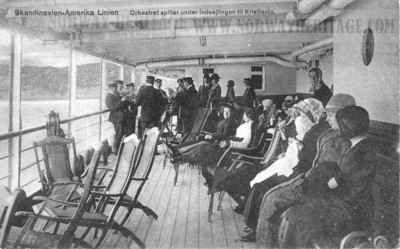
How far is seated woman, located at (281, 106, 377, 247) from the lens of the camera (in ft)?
5.71

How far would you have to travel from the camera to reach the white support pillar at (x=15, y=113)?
344cm

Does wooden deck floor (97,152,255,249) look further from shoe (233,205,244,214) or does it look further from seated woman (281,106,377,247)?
seated woman (281,106,377,247)

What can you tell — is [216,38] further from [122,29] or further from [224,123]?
[224,123]

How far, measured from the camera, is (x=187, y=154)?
4117 millimetres

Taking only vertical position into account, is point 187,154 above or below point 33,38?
below

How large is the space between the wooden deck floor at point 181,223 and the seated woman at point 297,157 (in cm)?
22

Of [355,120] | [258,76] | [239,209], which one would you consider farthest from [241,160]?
[258,76]

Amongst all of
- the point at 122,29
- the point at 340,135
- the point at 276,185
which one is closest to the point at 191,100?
the point at 122,29

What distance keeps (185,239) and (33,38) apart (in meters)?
2.45

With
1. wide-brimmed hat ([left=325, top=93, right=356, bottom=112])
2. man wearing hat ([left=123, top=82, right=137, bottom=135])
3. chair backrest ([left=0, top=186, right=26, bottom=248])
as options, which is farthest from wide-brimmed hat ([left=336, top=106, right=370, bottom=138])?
man wearing hat ([left=123, top=82, right=137, bottom=135])

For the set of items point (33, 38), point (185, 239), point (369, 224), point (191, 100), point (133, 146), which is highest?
point (33, 38)

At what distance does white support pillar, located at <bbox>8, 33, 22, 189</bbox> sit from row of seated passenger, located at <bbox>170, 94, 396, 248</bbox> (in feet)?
5.48

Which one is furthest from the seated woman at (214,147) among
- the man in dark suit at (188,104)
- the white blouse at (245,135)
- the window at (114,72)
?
the window at (114,72)

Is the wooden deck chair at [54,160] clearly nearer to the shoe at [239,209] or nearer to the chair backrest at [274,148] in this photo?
the shoe at [239,209]
